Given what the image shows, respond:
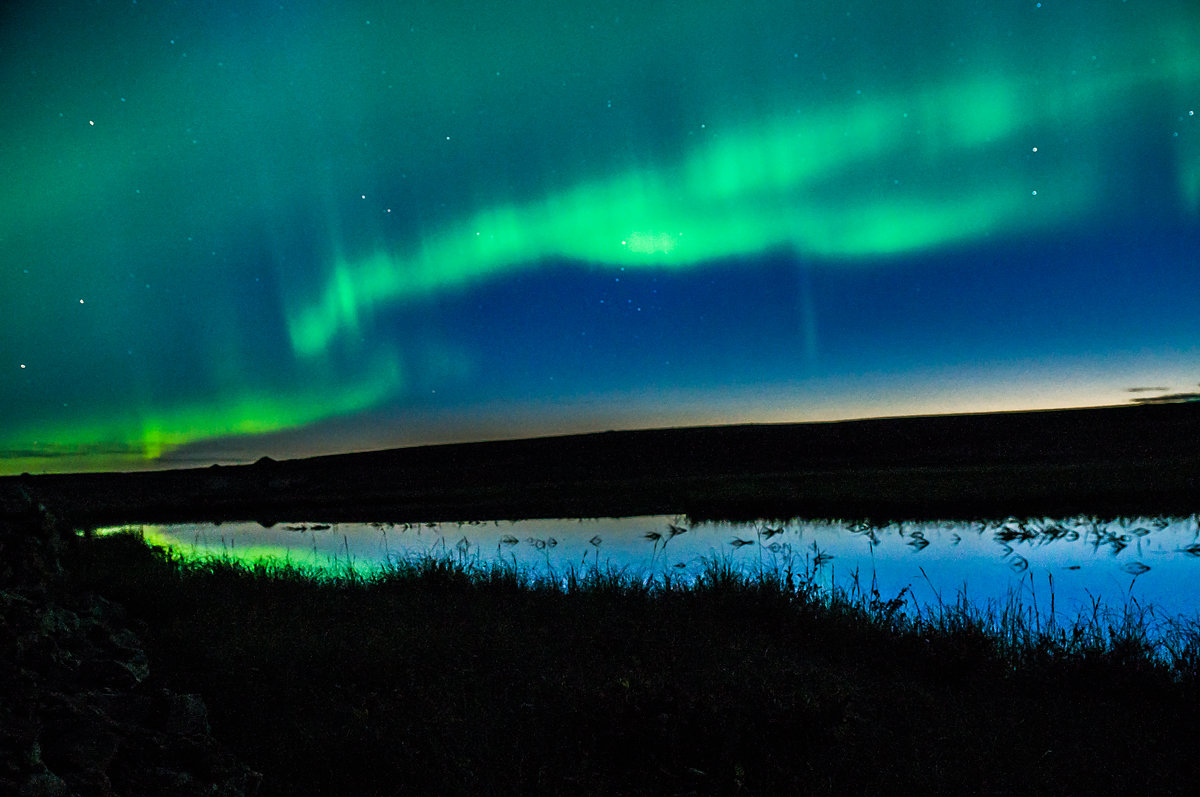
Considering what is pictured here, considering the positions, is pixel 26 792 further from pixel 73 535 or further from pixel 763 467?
pixel 763 467

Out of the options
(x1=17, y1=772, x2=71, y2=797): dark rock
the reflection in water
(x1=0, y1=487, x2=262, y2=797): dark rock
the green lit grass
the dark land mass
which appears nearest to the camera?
(x1=17, y1=772, x2=71, y2=797): dark rock

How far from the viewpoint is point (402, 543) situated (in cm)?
2750

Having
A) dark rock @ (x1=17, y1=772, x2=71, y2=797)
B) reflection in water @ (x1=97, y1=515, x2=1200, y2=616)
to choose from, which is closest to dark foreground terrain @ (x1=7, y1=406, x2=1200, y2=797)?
dark rock @ (x1=17, y1=772, x2=71, y2=797)

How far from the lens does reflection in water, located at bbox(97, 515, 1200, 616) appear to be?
1551 centimetres

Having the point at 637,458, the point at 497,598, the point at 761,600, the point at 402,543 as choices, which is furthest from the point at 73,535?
the point at 637,458

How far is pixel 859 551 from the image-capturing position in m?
21.3

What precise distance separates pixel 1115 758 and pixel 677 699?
3929 millimetres

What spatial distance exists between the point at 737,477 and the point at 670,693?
4918 centimetres

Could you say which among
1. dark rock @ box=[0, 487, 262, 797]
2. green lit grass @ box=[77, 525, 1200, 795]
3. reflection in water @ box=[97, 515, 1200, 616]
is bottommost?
reflection in water @ box=[97, 515, 1200, 616]

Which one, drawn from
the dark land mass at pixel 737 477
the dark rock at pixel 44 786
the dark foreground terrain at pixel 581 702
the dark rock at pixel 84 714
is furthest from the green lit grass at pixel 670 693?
the dark land mass at pixel 737 477

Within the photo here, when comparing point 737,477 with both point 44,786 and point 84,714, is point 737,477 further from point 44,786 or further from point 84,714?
point 44,786

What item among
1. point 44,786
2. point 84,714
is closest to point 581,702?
point 84,714

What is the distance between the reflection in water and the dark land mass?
4.26 m

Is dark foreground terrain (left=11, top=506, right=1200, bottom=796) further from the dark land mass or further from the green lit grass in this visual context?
the dark land mass
